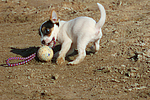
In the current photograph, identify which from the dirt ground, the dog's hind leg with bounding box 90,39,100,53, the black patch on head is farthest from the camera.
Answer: the dog's hind leg with bounding box 90,39,100,53

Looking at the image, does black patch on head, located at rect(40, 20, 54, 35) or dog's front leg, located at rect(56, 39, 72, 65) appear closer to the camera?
dog's front leg, located at rect(56, 39, 72, 65)

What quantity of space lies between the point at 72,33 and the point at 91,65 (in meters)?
0.93

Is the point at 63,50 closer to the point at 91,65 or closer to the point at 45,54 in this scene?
the point at 45,54

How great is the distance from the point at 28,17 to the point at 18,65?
488cm

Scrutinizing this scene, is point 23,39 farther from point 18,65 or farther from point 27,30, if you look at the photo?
point 18,65

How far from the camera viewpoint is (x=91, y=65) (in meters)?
5.41

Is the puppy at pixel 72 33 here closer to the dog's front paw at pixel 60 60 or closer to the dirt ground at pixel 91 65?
the dog's front paw at pixel 60 60

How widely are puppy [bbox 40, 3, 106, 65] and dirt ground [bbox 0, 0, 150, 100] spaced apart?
1.14ft

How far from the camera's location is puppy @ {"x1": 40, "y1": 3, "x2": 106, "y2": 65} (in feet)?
18.0

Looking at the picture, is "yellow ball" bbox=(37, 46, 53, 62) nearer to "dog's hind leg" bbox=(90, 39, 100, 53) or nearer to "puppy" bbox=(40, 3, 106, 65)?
"puppy" bbox=(40, 3, 106, 65)

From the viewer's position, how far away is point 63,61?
18.4 ft

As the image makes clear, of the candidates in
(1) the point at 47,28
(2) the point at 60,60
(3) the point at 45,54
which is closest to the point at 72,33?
(1) the point at 47,28

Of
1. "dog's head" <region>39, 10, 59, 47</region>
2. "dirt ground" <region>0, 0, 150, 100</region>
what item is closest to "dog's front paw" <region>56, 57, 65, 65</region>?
"dirt ground" <region>0, 0, 150, 100</region>

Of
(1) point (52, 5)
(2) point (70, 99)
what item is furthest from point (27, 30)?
(2) point (70, 99)
